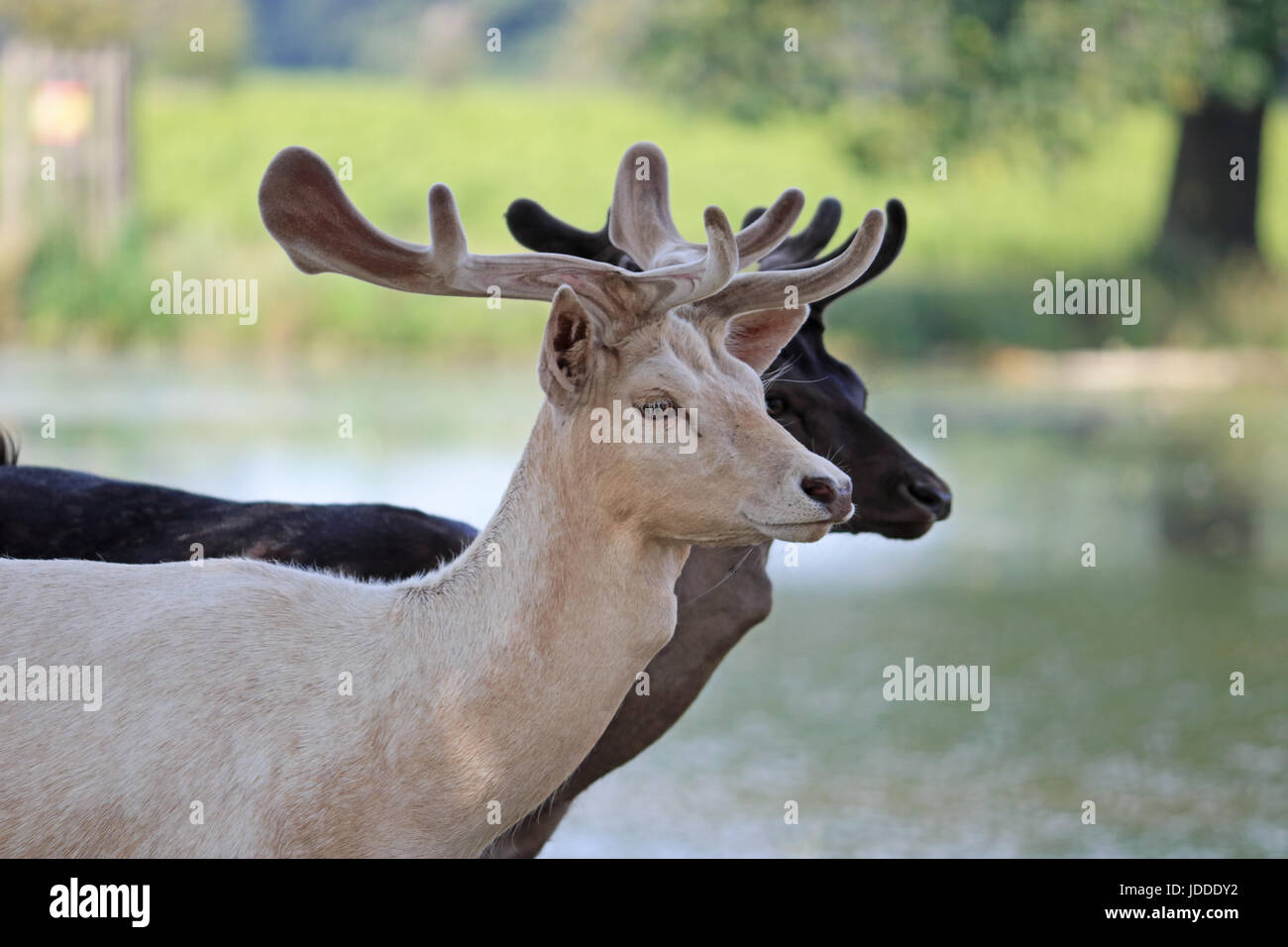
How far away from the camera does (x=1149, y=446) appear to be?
15.2 metres

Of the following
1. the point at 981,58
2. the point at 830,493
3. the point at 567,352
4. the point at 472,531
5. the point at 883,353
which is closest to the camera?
the point at 830,493

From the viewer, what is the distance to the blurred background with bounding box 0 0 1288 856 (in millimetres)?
7520

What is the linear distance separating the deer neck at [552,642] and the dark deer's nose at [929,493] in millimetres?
1616

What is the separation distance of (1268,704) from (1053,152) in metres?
10.3

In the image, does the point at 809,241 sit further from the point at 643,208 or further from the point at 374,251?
the point at 374,251

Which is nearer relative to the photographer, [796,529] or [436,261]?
[796,529]

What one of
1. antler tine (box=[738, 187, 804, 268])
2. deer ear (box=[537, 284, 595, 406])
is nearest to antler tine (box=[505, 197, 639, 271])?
antler tine (box=[738, 187, 804, 268])

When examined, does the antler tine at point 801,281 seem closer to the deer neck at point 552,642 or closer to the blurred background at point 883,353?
the deer neck at point 552,642

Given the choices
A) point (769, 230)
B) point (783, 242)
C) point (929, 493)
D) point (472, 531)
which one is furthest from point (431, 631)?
point (783, 242)

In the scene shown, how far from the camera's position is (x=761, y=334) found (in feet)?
13.1

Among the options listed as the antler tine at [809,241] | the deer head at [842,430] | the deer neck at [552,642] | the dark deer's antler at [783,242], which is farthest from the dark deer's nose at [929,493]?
the deer neck at [552,642]

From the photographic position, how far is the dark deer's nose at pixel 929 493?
4910mm

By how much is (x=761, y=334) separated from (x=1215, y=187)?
59.7 feet

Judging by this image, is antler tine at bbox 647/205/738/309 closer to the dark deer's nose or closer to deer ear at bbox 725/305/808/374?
deer ear at bbox 725/305/808/374
